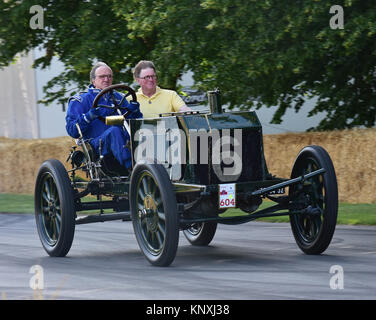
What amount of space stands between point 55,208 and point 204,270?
2.02m

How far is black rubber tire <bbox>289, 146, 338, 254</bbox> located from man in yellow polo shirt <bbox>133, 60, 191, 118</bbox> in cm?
154

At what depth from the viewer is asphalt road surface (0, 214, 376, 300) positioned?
591 centimetres

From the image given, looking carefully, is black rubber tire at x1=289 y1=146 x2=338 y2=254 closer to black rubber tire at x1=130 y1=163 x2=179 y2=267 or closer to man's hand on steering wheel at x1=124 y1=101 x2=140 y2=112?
black rubber tire at x1=130 y1=163 x2=179 y2=267

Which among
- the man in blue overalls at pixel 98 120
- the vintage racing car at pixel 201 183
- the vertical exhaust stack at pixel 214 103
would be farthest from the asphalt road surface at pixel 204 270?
the vertical exhaust stack at pixel 214 103

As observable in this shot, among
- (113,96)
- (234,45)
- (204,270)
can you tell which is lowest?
(204,270)

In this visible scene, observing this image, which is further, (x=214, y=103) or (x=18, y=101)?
(x=18, y=101)

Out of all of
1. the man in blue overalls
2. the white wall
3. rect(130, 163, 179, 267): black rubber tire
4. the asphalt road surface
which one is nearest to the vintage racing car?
rect(130, 163, 179, 267): black rubber tire

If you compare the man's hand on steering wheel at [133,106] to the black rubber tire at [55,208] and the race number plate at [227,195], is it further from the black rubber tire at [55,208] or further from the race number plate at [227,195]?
the race number plate at [227,195]

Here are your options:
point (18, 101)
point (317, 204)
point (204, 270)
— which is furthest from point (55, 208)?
point (18, 101)

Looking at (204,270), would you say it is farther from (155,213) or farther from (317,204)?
(317,204)

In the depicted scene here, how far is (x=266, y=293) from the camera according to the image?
5824 mm

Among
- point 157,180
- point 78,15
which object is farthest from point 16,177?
Result: point 157,180

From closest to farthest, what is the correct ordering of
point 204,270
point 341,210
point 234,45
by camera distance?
point 204,270, point 341,210, point 234,45

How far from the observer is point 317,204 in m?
7.53
